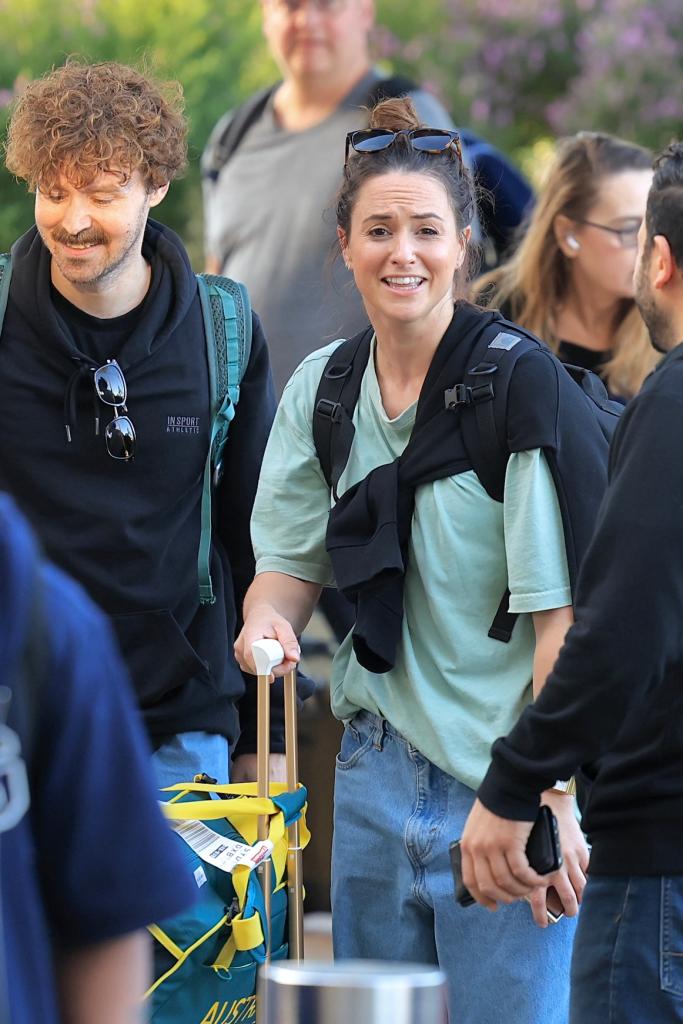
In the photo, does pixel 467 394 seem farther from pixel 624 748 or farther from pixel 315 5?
pixel 315 5

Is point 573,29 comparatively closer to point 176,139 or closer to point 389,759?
point 176,139

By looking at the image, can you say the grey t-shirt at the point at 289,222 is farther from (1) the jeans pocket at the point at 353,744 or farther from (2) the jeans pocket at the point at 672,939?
(2) the jeans pocket at the point at 672,939

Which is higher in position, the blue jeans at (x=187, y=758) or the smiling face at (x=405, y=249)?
the smiling face at (x=405, y=249)

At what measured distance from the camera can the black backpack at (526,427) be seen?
2.85 meters

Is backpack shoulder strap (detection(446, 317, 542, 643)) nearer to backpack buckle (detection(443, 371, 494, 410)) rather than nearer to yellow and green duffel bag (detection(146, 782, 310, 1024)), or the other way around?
backpack buckle (detection(443, 371, 494, 410))

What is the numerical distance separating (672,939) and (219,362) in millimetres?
1726

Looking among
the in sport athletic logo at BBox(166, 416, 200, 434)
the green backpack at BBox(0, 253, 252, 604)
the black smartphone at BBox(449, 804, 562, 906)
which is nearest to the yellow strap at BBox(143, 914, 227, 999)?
the black smartphone at BBox(449, 804, 562, 906)

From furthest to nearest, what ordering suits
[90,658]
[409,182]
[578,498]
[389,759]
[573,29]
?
[573,29] → [409,182] → [389,759] → [578,498] → [90,658]

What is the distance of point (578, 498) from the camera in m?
2.85

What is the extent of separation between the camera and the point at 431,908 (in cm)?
303

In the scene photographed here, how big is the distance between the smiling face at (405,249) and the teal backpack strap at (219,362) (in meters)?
0.48

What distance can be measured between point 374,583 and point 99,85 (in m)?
1.36

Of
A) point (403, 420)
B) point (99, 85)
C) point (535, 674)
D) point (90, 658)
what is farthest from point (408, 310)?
point (90, 658)

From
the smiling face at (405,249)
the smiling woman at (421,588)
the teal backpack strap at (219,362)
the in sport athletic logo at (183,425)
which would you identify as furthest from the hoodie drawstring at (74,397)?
the smiling face at (405,249)
